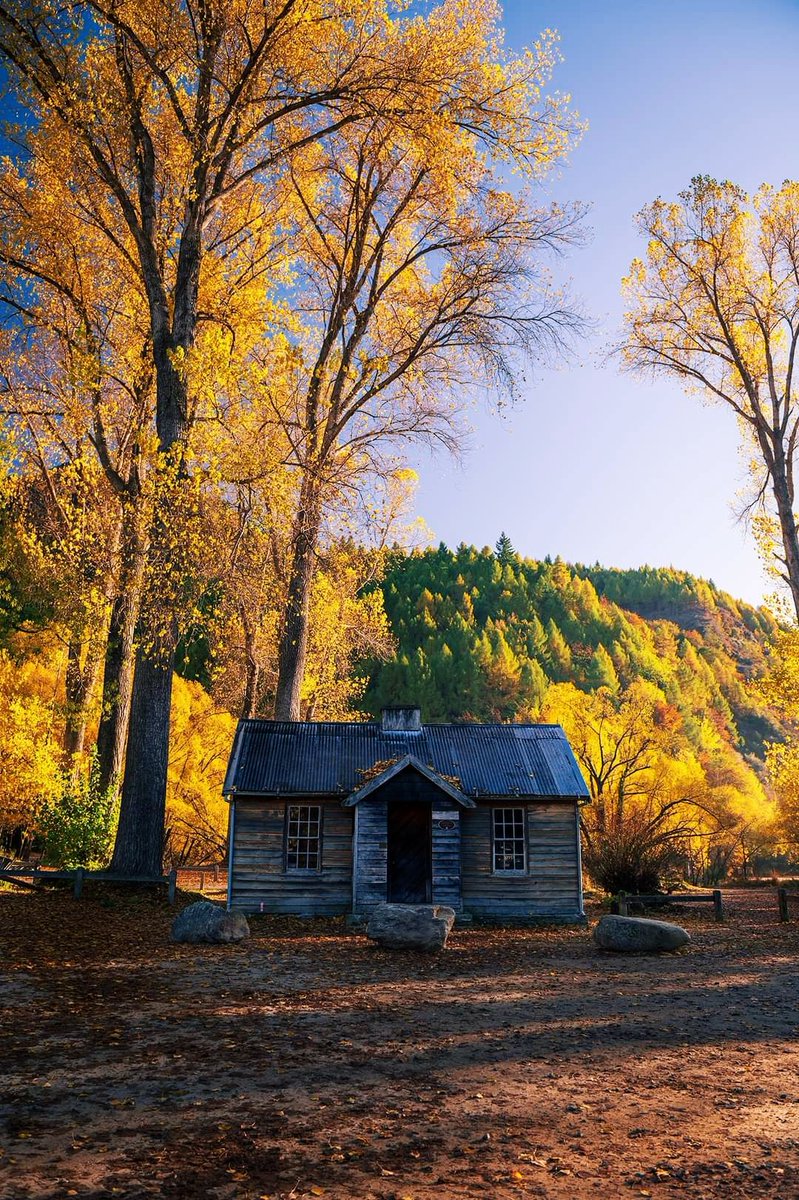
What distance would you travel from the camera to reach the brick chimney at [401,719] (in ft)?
73.7

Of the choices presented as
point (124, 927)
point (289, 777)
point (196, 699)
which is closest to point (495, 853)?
point (289, 777)

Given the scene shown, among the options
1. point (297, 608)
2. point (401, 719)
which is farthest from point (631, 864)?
point (297, 608)

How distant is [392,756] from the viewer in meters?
21.2

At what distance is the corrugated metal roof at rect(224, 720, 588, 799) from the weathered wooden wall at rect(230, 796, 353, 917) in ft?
1.91

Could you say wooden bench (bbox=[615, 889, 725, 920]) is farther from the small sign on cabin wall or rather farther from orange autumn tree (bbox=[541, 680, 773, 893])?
the small sign on cabin wall

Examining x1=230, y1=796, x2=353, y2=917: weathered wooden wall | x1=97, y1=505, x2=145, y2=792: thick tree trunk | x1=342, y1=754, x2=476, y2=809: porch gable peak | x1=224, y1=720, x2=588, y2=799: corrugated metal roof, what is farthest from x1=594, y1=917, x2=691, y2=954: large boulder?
x1=97, y1=505, x2=145, y2=792: thick tree trunk

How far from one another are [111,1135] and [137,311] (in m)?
19.3

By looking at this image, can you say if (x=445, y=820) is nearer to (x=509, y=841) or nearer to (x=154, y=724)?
(x=509, y=841)

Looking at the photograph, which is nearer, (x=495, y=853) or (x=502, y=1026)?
(x=502, y=1026)

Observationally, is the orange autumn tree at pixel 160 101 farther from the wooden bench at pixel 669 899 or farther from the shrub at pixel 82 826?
the wooden bench at pixel 669 899

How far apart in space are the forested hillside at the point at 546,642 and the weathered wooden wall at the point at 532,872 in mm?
61053

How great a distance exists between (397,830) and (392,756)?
71.8 inches

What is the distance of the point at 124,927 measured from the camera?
1407 centimetres

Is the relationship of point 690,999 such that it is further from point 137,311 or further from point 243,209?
point 243,209
